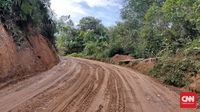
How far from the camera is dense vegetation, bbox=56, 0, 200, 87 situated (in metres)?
16.8

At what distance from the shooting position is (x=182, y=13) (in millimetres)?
22000

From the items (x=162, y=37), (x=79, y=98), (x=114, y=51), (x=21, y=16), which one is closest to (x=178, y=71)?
(x=79, y=98)

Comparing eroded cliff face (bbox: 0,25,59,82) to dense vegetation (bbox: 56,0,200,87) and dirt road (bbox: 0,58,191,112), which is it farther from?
dense vegetation (bbox: 56,0,200,87)

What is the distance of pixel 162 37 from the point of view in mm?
26828

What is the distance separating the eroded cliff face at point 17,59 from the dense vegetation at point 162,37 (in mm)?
7216

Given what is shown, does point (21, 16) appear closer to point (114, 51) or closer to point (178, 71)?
point (178, 71)

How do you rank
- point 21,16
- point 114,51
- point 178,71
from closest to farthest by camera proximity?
point 178,71 → point 21,16 → point 114,51

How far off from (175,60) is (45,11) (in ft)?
38.6

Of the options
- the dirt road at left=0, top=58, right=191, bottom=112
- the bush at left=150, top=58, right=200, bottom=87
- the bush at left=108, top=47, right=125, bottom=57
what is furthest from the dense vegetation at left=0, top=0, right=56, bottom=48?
the bush at left=108, top=47, right=125, bottom=57

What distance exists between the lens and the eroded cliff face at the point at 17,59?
1326 centimetres

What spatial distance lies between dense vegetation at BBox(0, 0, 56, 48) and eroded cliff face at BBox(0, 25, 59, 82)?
667mm

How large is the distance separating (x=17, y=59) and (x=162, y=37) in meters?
15.1

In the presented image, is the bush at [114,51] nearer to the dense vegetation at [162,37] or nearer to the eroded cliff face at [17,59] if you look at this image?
the dense vegetation at [162,37]

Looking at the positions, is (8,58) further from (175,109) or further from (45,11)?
(45,11)
